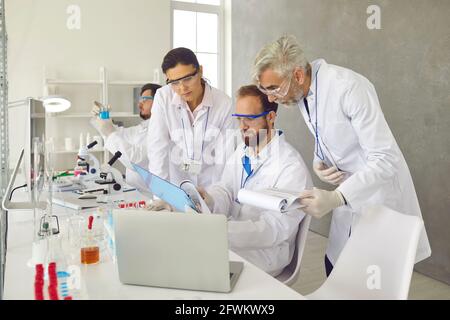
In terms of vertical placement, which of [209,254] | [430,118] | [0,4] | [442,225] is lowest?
[442,225]

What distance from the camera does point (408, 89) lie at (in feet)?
10.4

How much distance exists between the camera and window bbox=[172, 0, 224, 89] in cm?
570

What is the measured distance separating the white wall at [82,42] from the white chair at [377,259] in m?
4.26

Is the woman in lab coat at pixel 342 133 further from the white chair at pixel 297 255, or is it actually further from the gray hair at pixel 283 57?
the white chair at pixel 297 255

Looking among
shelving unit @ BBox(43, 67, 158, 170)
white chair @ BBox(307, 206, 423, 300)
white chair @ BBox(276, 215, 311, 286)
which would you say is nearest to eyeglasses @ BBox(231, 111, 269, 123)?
white chair @ BBox(276, 215, 311, 286)

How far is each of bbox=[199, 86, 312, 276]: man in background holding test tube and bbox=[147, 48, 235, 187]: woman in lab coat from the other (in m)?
0.36

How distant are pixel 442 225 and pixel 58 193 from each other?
2509mm

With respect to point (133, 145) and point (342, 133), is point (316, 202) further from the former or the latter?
point (133, 145)

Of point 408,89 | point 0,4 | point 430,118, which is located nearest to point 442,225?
point 430,118

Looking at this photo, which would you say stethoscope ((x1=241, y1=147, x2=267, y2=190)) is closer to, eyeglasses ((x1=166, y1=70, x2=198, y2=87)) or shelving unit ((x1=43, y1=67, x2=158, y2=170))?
eyeglasses ((x1=166, y1=70, x2=198, y2=87))

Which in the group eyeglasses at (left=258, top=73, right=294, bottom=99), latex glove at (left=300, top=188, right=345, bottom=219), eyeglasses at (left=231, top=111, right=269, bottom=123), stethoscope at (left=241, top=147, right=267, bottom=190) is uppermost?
eyeglasses at (left=258, top=73, right=294, bottom=99)

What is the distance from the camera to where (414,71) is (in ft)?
10.2

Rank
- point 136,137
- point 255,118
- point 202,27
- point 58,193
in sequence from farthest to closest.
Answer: point 202,27 → point 136,137 → point 58,193 → point 255,118

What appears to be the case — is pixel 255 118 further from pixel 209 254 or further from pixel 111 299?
pixel 111 299
